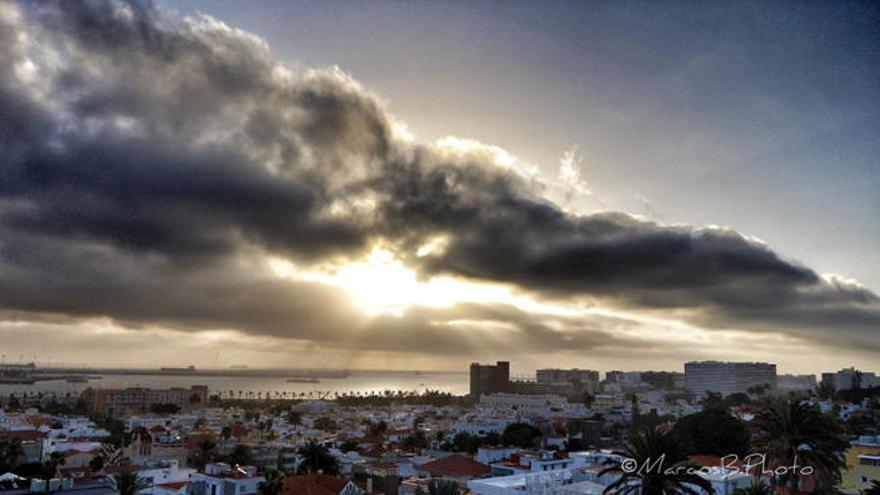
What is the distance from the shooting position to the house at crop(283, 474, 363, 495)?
4247cm

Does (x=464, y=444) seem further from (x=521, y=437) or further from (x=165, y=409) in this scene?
(x=165, y=409)

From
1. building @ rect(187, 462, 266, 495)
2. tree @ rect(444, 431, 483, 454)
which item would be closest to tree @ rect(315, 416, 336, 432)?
tree @ rect(444, 431, 483, 454)

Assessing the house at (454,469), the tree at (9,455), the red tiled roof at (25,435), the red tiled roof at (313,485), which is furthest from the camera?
the red tiled roof at (25,435)

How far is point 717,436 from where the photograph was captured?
70.9 metres

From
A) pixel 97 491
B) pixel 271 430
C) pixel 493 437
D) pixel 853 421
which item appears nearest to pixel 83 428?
pixel 271 430

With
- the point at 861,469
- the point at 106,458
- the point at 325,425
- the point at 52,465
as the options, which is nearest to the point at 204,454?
the point at 106,458

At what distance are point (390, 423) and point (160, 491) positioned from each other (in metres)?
88.8

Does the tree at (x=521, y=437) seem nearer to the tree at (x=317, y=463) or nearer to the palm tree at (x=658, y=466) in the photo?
the tree at (x=317, y=463)

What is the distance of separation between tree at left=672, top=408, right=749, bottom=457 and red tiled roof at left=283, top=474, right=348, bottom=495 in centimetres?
4054

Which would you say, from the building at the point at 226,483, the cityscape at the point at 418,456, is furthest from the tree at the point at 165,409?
the building at the point at 226,483

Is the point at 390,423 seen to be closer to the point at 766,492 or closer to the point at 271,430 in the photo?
the point at 271,430

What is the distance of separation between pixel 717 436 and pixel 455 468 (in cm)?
3292

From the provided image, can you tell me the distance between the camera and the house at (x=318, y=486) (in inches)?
1672

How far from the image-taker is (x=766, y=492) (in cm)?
3166
